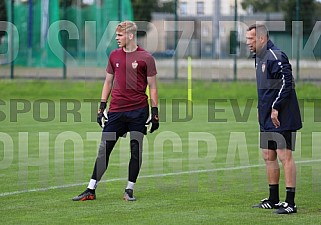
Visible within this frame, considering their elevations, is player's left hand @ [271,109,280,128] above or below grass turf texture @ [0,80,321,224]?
above

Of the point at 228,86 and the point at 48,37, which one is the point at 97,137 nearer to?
the point at 228,86

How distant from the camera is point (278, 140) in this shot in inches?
368

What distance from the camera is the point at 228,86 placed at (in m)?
26.2

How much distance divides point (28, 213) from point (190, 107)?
13.3 meters

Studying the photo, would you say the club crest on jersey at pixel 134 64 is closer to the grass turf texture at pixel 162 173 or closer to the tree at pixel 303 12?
the grass turf texture at pixel 162 173

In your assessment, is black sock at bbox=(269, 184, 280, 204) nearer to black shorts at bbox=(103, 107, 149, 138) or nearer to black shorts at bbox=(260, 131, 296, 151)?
black shorts at bbox=(260, 131, 296, 151)

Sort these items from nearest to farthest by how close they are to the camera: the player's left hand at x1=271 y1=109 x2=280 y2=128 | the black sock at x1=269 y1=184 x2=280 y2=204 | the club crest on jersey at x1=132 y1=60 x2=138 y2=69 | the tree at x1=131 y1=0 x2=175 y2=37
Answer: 1. the player's left hand at x1=271 y1=109 x2=280 y2=128
2. the black sock at x1=269 y1=184 x2=280 y2=204
3. the club crest on jersey at x1=132 y1=60 x2=138 y2=69
4. the tree at x1=131 y1=0 x2=175 y2=37

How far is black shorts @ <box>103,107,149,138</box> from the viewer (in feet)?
33.0

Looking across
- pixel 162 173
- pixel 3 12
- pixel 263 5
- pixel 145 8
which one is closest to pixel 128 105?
pixel 162 173

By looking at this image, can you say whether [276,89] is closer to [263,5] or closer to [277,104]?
[277,104]

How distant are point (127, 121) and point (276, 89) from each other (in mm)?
→ 1805

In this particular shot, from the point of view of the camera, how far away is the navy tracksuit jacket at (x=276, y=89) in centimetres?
920

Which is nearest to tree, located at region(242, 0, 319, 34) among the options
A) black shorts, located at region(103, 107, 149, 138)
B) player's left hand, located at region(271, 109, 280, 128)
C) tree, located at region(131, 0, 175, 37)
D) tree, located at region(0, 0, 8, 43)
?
tree, located at region(131, 0, 175, 37)

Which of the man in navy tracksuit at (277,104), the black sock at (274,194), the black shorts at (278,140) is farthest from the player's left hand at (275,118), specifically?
the black sock at (274,194)
